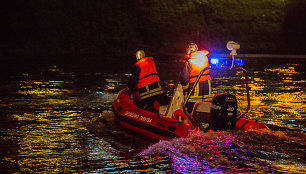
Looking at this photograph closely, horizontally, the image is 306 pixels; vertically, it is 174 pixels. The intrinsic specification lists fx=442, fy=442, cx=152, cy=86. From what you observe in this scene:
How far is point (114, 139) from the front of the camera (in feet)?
28.5

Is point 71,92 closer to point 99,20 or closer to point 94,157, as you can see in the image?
point 94,157

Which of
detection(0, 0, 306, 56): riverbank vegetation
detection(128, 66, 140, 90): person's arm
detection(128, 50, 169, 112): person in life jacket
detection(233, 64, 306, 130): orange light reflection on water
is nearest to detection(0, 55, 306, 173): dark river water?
detection(233, 64, 306, 130): orange light reflection on water

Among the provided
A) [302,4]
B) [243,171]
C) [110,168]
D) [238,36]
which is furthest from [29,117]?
[302,4]

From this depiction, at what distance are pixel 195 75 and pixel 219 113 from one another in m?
0.96

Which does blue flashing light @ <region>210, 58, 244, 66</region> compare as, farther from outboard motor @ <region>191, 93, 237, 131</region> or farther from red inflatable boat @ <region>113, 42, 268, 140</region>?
outboard motor @ <region>191, 93, 237, 131</region>

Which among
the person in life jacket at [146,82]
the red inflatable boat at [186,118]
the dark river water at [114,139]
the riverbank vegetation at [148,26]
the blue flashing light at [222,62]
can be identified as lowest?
the dark river water at [114,139]

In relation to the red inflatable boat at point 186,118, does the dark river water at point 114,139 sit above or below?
below

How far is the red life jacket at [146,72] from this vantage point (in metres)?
8.95

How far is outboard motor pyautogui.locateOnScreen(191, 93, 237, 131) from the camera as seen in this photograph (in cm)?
733

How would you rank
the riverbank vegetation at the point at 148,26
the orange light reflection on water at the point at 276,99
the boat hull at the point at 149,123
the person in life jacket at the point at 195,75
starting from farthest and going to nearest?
the riverbank vegetation at the point at 148,26 → the orange light reflection on water at the point at 276,99 → the person in life jacket at the point at 195,75 → the boat hull at the point at 149,123

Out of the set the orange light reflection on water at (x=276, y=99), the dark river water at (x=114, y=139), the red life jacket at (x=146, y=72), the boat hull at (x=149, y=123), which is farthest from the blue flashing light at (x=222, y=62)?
the orange light reflection on water at (x=276, y=99)

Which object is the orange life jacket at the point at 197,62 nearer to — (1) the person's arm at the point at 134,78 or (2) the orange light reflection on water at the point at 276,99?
(1) the person's arm at the point at 134,78

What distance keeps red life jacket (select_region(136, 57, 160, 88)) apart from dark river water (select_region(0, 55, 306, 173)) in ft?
3.68

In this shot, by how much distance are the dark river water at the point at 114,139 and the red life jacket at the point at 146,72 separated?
3.68ft
